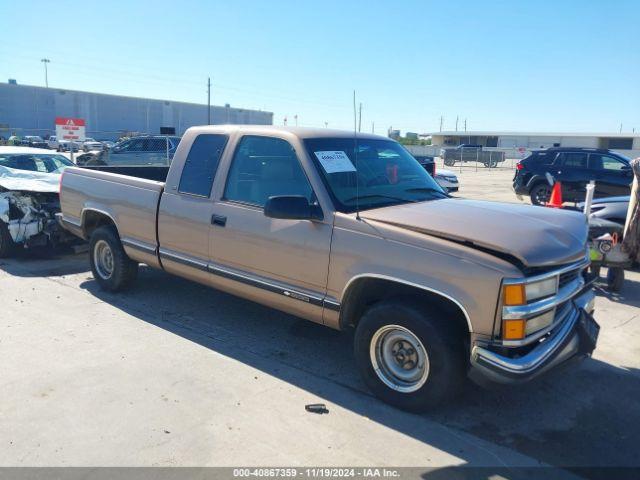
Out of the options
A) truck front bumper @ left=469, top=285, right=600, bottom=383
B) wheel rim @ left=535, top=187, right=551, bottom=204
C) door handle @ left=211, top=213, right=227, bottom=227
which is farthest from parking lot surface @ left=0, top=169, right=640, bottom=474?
wheel rim @ left=535, top=187, right=551, bottom=204

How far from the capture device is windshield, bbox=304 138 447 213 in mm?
4117

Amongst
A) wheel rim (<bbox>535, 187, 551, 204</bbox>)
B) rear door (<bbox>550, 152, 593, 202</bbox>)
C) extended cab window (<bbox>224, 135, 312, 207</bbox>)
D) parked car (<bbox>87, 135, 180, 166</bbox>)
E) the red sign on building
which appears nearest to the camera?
extended cab window (<bbox>224, 135, 312, 207</bbox>)

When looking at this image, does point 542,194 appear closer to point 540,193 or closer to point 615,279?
point 540,193

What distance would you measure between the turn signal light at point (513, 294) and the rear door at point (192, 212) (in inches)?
106

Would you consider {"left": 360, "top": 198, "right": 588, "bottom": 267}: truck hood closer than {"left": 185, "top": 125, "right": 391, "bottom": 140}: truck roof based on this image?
Yes

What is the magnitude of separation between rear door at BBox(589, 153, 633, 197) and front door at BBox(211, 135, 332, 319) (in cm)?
1304

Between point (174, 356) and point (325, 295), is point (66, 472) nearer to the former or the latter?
point (174, 356)

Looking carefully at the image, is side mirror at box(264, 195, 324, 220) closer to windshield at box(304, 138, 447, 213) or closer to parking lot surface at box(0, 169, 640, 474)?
windshield at box(304, 138, 447, 213)

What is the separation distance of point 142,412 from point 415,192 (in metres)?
2.75

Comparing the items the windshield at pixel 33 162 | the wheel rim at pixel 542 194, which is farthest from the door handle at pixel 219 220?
the wheel rim at pixel 542 194

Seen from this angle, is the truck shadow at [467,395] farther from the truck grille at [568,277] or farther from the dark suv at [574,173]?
the dark suv at [574,173]

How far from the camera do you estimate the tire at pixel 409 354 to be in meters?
3.45

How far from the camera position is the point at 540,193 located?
1563 cm

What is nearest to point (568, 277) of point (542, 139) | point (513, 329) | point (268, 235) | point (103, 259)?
point (513, 329)
